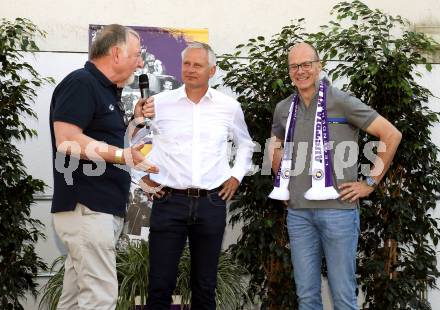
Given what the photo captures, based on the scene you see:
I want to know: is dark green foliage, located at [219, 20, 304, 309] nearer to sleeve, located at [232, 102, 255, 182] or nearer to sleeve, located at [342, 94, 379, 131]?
sleeve, located at [232, 102, 255, 182]

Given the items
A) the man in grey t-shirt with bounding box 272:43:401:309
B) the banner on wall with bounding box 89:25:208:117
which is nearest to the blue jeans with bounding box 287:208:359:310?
the man in grey t-shirt with bounding box 272:43:401:309

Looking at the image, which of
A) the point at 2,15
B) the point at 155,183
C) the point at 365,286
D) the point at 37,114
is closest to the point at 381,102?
the point at 365,286

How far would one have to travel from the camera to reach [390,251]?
422cm

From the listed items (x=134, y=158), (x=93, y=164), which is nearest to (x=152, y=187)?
(x=93, y=164)

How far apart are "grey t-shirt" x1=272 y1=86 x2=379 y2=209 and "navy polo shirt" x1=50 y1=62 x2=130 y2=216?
37.5 inches

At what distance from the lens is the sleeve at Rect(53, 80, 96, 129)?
7.79 ft

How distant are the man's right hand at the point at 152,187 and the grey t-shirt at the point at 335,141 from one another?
675 mm

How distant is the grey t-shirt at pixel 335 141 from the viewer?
3.05 metres

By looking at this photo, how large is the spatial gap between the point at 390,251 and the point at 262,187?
1003 millimetres

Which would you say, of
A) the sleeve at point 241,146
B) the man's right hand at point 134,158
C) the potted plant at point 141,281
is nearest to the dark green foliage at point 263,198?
the potted plant at point 141,281

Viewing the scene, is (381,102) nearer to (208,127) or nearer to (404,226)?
(404,226)

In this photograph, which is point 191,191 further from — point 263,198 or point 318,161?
point 263,198

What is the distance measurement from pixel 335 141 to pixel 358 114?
0.57ft

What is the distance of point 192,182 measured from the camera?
126 inches
